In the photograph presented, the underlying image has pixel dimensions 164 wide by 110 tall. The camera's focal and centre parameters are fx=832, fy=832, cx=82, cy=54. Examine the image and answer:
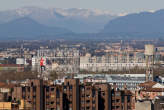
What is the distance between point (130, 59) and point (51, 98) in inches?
3659

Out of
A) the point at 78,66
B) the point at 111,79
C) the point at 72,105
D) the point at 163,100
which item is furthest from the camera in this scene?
the point at 78,66

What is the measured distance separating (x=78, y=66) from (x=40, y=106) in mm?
87757

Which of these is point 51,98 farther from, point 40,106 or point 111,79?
point 111,79

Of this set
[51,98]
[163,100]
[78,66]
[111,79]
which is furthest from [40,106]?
[78,66]

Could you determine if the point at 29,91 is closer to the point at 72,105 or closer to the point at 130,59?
the point at 72,105

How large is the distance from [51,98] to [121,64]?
90.1 metres

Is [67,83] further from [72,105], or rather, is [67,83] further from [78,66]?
[78,66]

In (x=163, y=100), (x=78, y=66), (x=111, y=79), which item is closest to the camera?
Result: (x=163, y=100)

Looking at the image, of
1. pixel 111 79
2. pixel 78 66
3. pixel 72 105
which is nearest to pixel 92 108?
pixel 72 105

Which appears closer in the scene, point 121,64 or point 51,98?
point 51,98

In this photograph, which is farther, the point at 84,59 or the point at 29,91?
the point at 84,59

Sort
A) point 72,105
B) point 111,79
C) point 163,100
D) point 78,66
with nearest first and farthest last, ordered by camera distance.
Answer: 1. point 163,100
2. point 72,105
3. point 111,79
4. point 78,66

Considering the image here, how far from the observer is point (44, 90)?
108 ft

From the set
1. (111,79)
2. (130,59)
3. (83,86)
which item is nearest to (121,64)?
(130,59)
